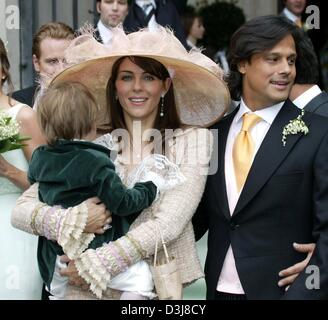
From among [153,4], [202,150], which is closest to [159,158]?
[202,150]

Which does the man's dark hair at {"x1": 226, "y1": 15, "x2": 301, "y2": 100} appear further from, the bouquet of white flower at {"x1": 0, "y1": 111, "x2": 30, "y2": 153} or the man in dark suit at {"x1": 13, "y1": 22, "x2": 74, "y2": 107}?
the man in dark suit at {"x1": 13, "y1": 22, "x2": 74, "y2": 107}

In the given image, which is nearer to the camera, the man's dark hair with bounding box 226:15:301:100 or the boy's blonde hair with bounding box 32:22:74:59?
the man's dark hair with bounding box 226:15:301:100

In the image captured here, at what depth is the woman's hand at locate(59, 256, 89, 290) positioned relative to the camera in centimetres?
423

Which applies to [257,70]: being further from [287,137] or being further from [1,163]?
[1,163]

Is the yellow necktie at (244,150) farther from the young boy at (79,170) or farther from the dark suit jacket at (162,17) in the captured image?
the dark suit jacket at (162,17)

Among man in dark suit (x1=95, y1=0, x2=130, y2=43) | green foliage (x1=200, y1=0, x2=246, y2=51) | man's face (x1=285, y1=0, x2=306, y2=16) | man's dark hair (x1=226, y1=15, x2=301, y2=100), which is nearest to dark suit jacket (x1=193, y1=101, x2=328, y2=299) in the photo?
man's dark hair (x1=226, y1=15, x2=301, y2=100)

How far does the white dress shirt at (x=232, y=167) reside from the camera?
14.2 feet

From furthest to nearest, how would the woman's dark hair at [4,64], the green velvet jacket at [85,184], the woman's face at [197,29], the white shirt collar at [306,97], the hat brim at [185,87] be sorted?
the woman's face at [197,29] → the white shirt collar at [306,97] → the woman's dark hair at [4,64] → the hat brim at [185,87] → the green velvet jacket at [85,184]

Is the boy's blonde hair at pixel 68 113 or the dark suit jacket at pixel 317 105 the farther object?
the dark suit jacket at pixel 317 105

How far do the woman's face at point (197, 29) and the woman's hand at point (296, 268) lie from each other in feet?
18.1

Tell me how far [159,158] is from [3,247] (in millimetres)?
1128

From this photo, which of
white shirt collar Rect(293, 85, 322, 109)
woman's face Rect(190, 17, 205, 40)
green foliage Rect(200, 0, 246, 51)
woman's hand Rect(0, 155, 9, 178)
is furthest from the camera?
green foliage Rect(200, 0, 246, 51)

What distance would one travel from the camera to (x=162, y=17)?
28.4 feet

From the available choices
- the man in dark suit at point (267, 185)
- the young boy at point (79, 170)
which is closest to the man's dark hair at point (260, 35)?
the man in dark suit at point (267, 185)
